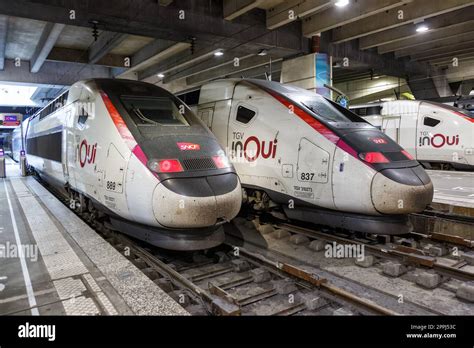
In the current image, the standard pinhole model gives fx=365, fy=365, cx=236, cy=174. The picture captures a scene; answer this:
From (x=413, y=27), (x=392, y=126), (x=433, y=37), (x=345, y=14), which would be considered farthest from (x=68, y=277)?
(x=433, y=37)

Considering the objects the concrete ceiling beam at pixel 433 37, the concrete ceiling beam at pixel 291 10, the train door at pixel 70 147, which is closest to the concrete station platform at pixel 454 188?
the concrete ceiling beam at pixel 433 37

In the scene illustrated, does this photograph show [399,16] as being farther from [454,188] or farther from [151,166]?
[151,166]

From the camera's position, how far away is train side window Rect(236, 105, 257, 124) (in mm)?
7023

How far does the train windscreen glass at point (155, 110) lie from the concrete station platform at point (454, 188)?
5.75 m

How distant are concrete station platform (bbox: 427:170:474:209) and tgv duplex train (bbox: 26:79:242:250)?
5.33m

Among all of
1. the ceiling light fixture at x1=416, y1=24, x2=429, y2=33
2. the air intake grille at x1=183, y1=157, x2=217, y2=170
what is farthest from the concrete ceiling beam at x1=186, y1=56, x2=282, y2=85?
the air intake grille at x1=183, y1=157, x2=217, y2=170

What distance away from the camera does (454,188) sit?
9.75m

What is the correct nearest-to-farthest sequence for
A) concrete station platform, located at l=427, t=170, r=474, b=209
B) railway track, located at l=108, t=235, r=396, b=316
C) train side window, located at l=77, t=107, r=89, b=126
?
railway track, located at l=108, t=235, r=396, b=316 → train side window, located at l=77, t=107, r=89, b=126 → concrete station platform, located at l=427, t=170, r=474, b=209

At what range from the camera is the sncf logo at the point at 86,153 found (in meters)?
5.73

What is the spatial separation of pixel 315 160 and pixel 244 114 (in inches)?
74.2

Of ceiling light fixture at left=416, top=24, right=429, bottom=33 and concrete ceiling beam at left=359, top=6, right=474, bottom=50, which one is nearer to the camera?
concrete ceiling beam at left=359, top=6, right=474, bottom=50

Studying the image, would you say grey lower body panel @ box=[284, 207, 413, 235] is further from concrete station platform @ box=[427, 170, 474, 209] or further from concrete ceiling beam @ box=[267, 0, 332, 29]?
concrete ceiling beam @ box=[267, 0, 332, 29]

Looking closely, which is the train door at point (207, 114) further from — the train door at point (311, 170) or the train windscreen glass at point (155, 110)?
the train door at point (311, 170)

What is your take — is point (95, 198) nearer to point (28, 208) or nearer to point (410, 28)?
point (28, 208)
